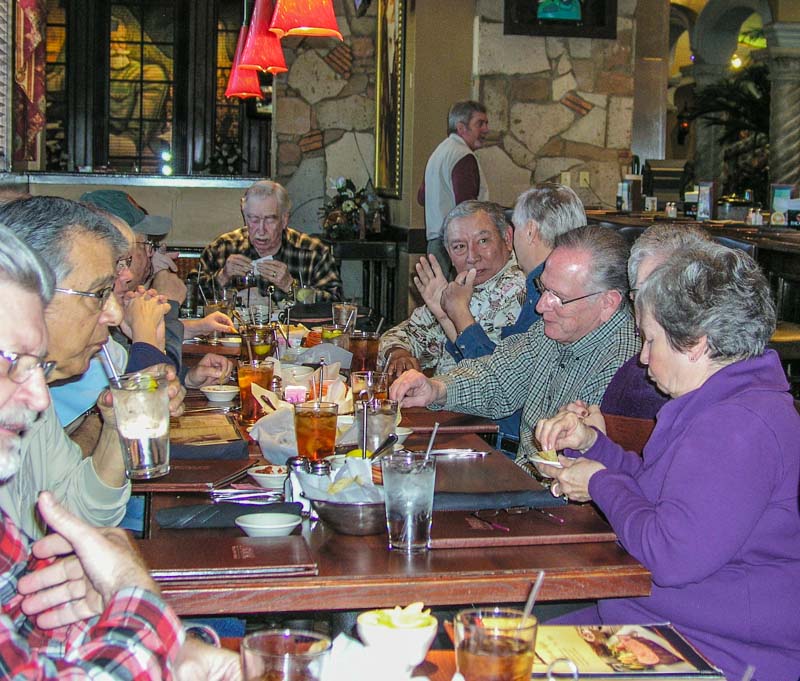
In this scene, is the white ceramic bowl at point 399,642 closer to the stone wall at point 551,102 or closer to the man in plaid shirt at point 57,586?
the man in plaid shirt at point 57,586

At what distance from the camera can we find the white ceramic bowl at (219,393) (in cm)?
314

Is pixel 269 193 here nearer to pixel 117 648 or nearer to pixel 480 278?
pixel 480 278

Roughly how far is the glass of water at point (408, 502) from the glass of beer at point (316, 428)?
1.69ft

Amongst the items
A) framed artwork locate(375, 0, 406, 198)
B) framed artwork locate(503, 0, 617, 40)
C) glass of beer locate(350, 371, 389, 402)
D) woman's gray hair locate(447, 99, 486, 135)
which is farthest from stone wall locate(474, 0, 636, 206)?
glass of beer locate(350, 371, 389, 402)

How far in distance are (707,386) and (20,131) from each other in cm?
526

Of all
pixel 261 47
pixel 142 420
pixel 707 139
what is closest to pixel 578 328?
pixel 142 420

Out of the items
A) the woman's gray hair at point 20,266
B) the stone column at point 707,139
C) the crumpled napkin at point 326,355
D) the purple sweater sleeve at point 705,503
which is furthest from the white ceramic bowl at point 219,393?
the stone column at point 707,139

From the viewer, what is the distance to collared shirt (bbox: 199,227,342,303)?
5.97 metres

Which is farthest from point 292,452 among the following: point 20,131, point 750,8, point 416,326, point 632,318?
→ point 750,8

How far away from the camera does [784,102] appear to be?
11539 mm

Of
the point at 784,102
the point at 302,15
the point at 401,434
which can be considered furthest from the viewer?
the point at 784,102

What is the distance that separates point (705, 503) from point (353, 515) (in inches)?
22.4

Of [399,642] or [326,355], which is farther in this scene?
[326,355]

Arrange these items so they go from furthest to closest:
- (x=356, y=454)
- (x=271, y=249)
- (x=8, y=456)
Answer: (x=271, y=249), (x=356, y=454), (x=8, y=456)
